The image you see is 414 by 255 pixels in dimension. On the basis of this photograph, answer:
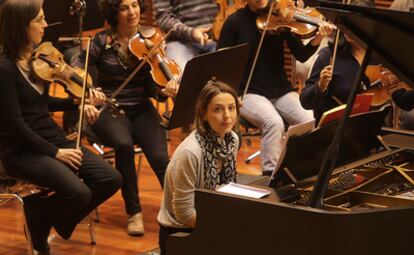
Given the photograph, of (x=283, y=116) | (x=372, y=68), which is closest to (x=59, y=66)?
(x=283, y=116)

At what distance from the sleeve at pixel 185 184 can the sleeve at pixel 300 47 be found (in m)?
1.96

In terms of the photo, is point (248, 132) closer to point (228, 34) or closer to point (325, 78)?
point (228, 34)

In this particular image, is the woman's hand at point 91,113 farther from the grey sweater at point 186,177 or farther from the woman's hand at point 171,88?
the grey sweater at point 186,177

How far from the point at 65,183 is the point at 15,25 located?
82cm

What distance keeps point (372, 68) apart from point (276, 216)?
235cm

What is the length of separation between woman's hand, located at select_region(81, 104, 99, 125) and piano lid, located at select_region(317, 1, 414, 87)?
200cm

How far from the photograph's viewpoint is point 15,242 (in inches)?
174

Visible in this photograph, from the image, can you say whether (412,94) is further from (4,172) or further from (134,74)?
(4,172)

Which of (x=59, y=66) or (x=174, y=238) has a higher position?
(x=59, y=66)

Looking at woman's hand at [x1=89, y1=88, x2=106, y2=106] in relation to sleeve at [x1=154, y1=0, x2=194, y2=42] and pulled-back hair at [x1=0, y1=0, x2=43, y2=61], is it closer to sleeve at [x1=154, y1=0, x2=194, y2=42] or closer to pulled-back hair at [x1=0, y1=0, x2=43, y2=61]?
pulled-back hair at [x1=0, y1=0, x2=43, y2=61]

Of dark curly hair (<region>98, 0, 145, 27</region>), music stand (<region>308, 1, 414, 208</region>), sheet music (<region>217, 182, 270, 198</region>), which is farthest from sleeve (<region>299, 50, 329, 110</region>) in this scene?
music stand (<region>308, 1, 414, 208</region>)

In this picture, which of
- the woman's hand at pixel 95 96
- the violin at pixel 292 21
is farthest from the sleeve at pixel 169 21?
the woman's hand at pixel 95 96

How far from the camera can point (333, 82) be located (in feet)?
15.1

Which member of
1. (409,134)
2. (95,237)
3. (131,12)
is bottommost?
(95,237)
